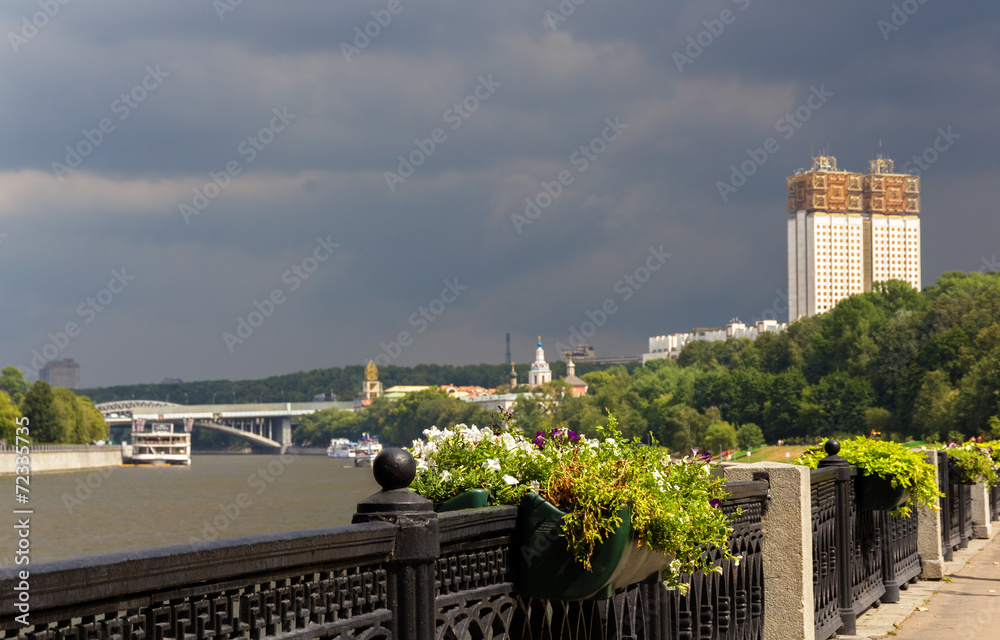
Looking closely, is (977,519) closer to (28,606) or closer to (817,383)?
(28,606)

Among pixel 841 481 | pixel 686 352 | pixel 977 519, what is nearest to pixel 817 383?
pixel 686 352

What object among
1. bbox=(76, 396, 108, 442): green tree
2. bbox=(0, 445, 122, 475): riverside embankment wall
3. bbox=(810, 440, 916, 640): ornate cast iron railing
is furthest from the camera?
bbox=(76, 396, 108, 442): green tree

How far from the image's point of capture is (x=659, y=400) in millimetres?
119375

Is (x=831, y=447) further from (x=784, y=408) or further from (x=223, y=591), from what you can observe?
(x=784, y=408)

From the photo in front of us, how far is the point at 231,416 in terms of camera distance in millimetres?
174375

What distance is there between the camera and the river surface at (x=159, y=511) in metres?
39.1

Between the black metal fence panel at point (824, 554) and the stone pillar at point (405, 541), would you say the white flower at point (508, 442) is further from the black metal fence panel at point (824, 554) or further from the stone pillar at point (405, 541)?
the black metal fence panel at point (824, 554)

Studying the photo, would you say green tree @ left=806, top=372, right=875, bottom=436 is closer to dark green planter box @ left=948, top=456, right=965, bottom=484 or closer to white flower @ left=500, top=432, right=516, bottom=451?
dark green planter box @ left=948, top=456, right=965, bottom=484

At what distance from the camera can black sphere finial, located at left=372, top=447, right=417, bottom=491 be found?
310 centimetres

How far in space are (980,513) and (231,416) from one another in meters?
166

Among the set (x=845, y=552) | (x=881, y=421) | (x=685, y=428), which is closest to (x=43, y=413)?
(x=685, y=428)

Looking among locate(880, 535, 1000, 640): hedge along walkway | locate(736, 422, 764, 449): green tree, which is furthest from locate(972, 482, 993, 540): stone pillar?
locate(736, 422, 764, 449): green tree

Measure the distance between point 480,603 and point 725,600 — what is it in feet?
8.01

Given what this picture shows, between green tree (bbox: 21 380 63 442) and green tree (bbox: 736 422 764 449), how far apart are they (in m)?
64.9
